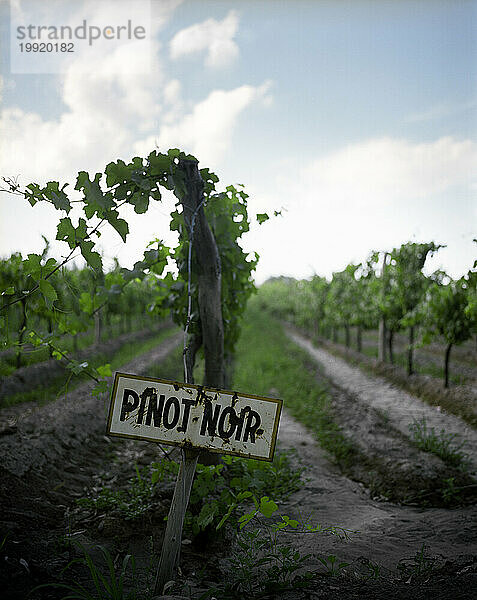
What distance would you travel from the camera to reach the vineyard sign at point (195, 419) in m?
1.96

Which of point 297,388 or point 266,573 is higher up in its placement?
point 266,573

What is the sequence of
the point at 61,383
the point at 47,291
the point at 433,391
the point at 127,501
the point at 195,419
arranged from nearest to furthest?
the point at 195,419 < the point at 47,291 < the point at 127,501 < the point at 433,391 < the point at 61,383

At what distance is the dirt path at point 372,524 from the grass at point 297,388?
4.02 feet

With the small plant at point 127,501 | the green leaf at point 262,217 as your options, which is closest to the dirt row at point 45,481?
the small plant at point 127,501

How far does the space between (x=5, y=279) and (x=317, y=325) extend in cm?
1574

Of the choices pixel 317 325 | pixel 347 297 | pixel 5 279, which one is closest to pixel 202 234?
pixel 5 279

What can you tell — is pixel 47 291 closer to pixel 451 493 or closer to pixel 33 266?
pixel 33 266

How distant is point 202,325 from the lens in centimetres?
342

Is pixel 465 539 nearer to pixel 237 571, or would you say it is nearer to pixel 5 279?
pixel 237 571

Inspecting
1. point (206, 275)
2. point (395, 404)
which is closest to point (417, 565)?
point (206, 275)

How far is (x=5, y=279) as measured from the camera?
9.16m

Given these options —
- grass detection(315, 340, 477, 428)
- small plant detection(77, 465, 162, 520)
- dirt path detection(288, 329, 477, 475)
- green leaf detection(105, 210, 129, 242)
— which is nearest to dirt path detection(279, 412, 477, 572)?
small plant detection(77, 465, 162, 520)

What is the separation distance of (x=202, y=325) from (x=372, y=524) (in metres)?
1.95

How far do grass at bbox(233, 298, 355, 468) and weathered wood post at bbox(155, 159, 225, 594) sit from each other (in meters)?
2.38
